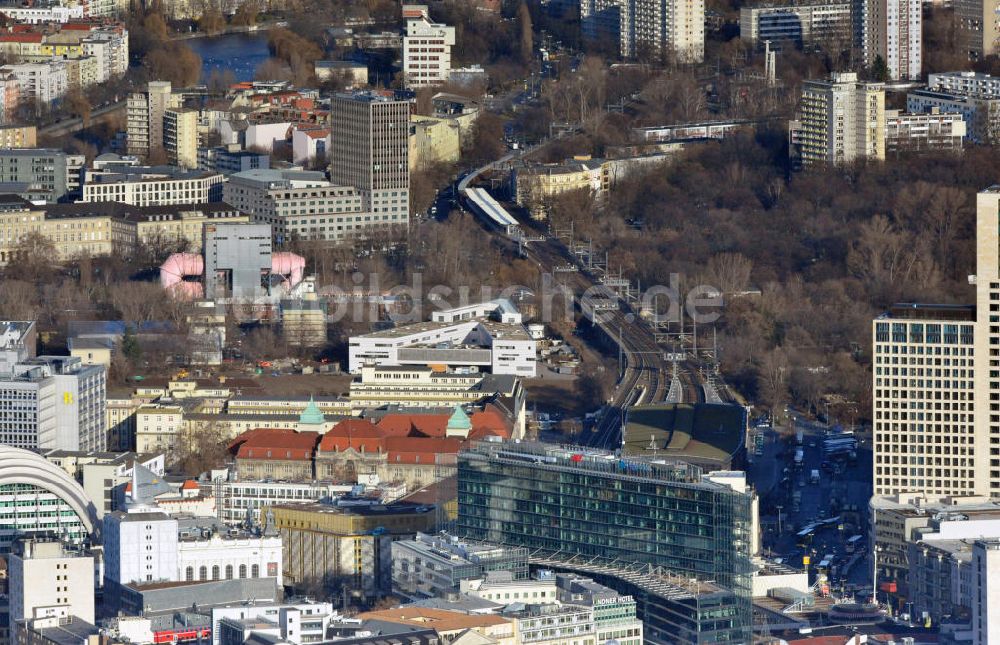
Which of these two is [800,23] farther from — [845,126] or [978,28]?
[845,126]

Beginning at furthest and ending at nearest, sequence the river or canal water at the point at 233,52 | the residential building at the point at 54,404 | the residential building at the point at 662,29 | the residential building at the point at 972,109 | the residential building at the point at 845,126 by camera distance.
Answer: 1. the river or canal water at the point at 233,52
2. the residential building at the point at 662,29
3. the residential building at the point at 972,109
4. the residential building at the point at 845,126
5. the residential building at the point at 54,404

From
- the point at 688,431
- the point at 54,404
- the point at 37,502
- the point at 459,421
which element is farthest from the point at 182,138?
the point at 37,502

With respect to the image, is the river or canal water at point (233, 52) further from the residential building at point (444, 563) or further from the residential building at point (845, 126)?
the residential building at point (444, 563)

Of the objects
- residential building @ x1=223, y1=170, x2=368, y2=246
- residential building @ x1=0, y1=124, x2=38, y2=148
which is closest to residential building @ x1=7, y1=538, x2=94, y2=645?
residential building @ x1=223, y1=170, x2=368, y2=246

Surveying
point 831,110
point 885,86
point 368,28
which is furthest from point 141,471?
point 368,28

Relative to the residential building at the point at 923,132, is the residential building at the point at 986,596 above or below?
below

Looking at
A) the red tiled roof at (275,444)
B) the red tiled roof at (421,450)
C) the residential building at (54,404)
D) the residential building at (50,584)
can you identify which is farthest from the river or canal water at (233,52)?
the residential building at (50,584)
